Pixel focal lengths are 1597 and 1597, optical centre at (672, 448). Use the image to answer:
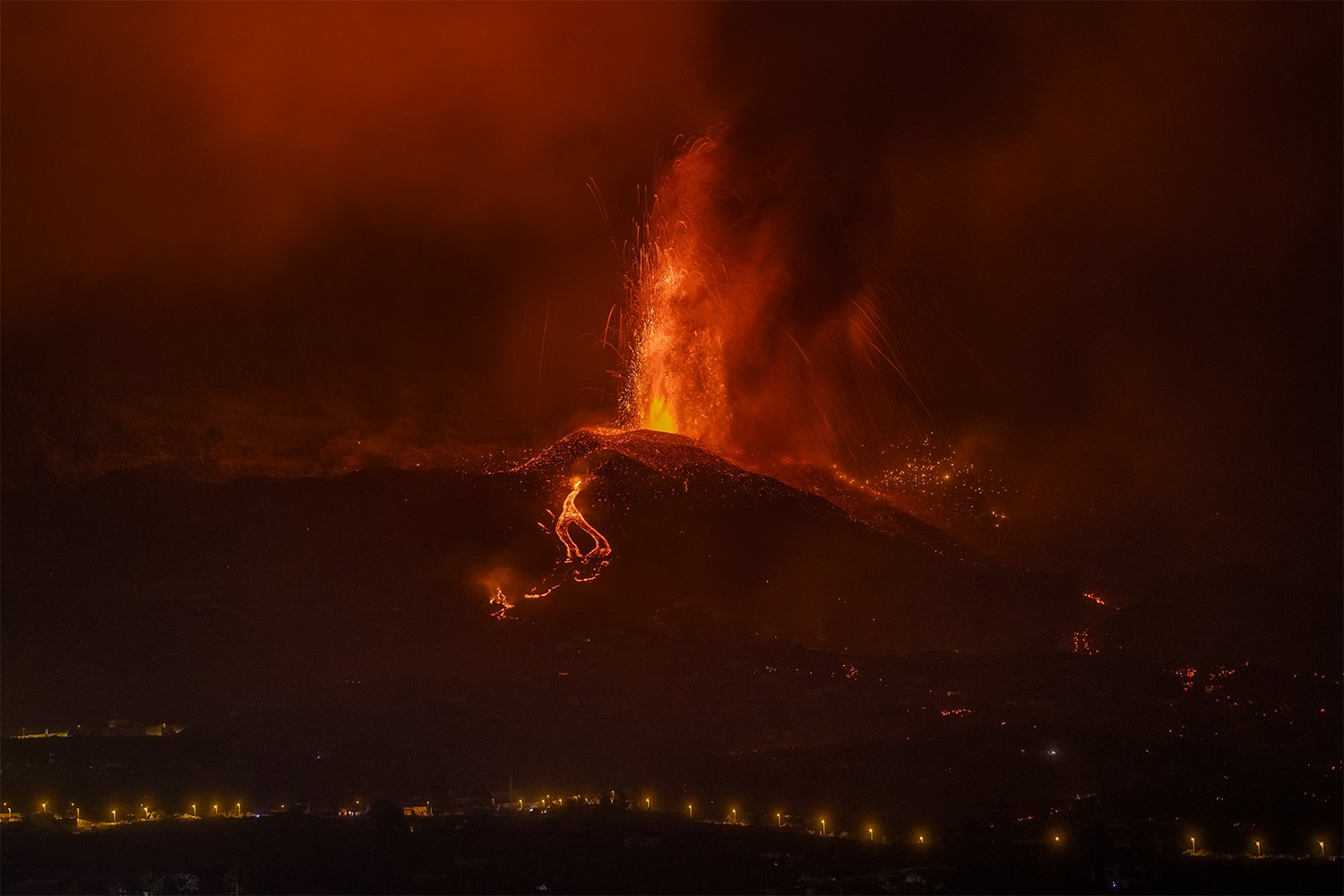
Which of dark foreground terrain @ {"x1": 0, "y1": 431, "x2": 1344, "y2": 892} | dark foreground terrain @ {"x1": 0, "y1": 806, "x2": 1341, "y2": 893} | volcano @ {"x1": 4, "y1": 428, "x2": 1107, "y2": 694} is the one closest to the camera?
dark foreground terrain @ {"x1": 0, "y1": 806, "x2": 1341, "y2": 893}

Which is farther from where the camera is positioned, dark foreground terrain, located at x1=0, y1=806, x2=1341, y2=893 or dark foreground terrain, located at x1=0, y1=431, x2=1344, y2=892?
dark foreground terrain, located at x1=0, y1=431, x2=1344, y2=892

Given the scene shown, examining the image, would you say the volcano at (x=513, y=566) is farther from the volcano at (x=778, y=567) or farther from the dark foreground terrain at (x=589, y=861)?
the dark foreground terrain at (x=589, y=861)

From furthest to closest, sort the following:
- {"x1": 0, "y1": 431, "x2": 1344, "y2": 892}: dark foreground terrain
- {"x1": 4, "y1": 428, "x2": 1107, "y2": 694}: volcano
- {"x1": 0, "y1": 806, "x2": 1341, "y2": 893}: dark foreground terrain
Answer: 1. {"x1": 4, "y1": 428, "x2": 1107, "y2": 694}: volcano
2. {"x1": 0, "y1": 431, "x2": 1344, "y2": 892}: dark foreground terrain
3. {"x1": 0, "y1": 806, "x2": 1341, "y2": 893}: dark foreground terrain

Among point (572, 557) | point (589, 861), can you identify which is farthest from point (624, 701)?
point (589, 861)

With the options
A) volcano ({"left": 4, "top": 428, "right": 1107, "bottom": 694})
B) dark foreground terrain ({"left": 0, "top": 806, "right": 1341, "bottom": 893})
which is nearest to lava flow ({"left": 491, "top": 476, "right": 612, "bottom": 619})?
volcano ({"left": 4, "top": 428, "right": 1107, "bottom": 694})

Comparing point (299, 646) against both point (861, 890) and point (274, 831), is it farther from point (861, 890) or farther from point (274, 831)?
point (861, 890)

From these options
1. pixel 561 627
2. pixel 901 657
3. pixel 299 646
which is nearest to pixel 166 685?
pixel 299 646

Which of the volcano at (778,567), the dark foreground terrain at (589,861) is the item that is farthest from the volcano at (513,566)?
the dark foreground terrain at (589,861)

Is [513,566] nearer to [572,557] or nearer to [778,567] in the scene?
[572,557]

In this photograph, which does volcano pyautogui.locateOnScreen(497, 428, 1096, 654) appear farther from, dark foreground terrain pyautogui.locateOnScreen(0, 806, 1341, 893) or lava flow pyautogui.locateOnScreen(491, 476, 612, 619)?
dark foreground terrain pyautogui.locateOnScreen(0, 806, 1341, 893)

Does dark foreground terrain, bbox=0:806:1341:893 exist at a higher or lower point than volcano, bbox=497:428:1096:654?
lower
